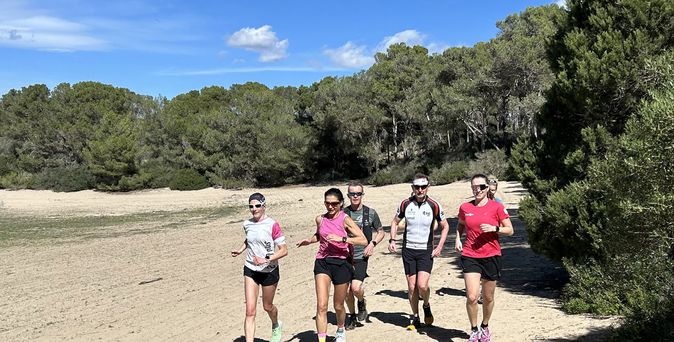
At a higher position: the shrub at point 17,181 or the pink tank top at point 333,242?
the shrub at point 17,181

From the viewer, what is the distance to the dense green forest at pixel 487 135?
556 cm

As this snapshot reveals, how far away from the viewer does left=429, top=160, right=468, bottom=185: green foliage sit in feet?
111

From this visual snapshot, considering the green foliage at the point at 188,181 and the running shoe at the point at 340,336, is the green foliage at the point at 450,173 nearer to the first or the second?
the green foliage at the point at 188,181

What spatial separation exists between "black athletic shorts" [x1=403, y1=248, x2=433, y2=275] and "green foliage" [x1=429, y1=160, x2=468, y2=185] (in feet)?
89.3

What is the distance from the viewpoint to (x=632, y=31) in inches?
316

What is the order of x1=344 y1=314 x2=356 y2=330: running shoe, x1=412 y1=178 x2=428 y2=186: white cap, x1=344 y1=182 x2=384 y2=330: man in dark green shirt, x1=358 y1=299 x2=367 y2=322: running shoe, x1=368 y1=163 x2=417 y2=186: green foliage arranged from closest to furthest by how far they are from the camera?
x1=412 y1=178 x2=428 y2=186: white cap → x1=344 y1=182 x2=384 y2=330: man in dark green shirt → x1=344 y1=314 x2=356 y2=330: running shoe → x1=358 y1=299 x2=367 y2=322: running shoe → x1=368 y1=163 x2=417 y2=186: green foliage

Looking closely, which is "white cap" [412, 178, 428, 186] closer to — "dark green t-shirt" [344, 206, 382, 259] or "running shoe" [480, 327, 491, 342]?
"dark green t-shirt" [344, 206, 382, 259]

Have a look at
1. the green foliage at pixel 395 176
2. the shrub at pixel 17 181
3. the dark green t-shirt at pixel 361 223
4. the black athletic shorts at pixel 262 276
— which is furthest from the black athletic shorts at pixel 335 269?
the shrub at pixel 17 181

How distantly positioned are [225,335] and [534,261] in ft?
21.6

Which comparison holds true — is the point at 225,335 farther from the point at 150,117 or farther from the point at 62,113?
the point at 62,113

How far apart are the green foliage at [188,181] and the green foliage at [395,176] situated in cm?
1414

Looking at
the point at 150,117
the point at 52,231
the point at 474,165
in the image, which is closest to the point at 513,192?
the point at 474,165

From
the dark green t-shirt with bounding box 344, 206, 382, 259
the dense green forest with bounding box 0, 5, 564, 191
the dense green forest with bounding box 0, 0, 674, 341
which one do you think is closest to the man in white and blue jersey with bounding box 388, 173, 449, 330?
the dark green t-shirt with bounding box 344, 206, 382, 259

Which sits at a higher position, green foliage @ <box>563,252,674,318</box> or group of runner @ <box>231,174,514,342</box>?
group of runner @ <box>231,174,514,342</box>
